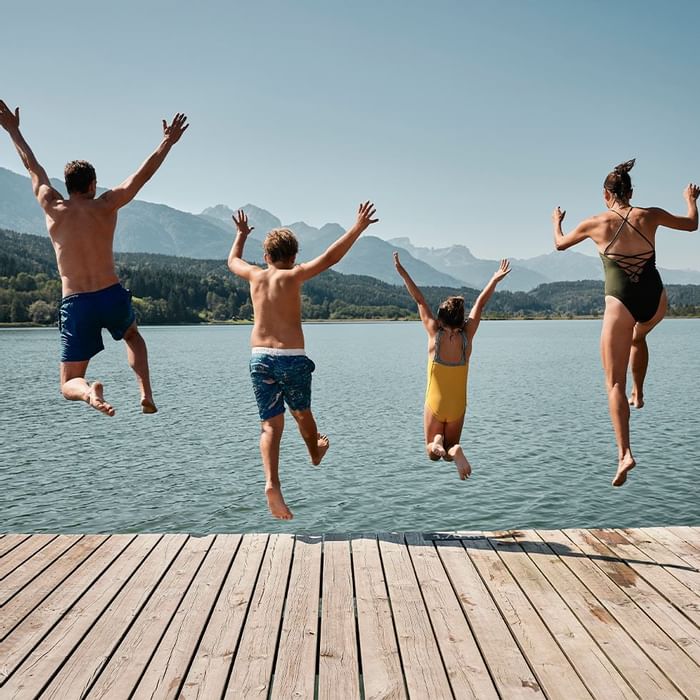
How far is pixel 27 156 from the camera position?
628cm

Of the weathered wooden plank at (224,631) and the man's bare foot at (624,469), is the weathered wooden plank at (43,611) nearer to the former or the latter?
the weathered wooden plank at (224,631)

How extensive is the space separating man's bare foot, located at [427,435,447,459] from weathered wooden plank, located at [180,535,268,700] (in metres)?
2.22

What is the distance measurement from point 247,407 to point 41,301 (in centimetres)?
8846

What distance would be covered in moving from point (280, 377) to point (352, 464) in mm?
18133

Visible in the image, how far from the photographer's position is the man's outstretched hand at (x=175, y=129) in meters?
6.18

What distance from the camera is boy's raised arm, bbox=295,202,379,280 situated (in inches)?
228

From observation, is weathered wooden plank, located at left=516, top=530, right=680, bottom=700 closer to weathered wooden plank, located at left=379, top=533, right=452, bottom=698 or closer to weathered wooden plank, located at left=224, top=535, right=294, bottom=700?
weathered wooden plank, located at left=379, top=533, right=452, bottom=698

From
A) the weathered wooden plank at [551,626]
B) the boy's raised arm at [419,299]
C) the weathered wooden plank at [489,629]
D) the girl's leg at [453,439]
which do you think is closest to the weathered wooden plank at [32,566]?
the weathered wooden plank at [489,629]

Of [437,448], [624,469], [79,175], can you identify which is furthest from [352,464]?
[79,175]

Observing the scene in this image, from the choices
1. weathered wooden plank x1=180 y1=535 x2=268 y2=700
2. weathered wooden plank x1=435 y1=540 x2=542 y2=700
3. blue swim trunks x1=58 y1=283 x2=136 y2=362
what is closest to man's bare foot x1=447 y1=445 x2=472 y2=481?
weathered wooden plank x1=435 y1=540 x2=542 y2=700

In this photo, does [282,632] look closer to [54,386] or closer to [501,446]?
[501,446]

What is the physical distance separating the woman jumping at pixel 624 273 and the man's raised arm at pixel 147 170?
346 centimetres

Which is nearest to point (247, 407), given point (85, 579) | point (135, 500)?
point (135, 500)

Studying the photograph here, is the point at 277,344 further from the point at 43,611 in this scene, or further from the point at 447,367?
the point at 43,611
